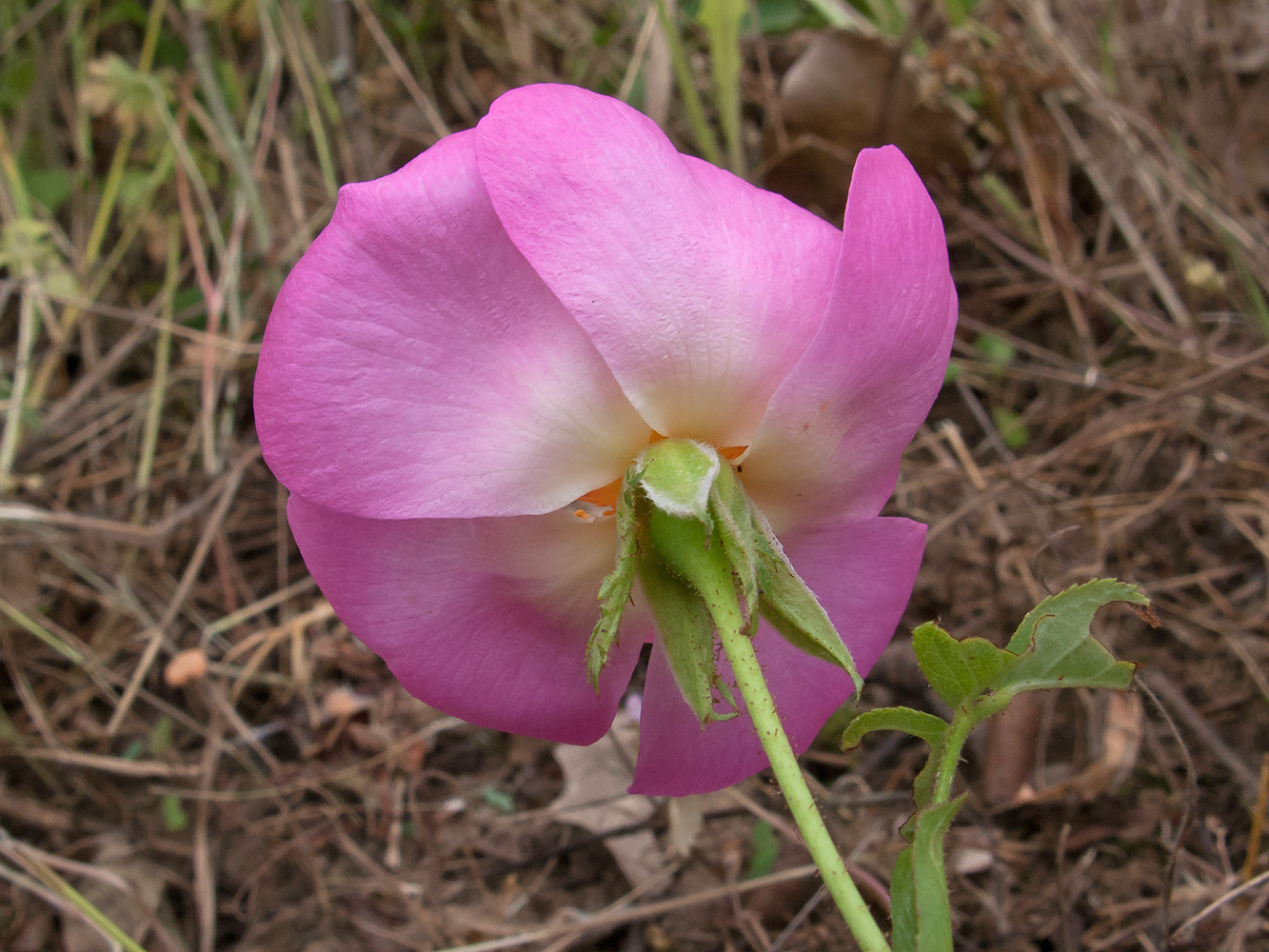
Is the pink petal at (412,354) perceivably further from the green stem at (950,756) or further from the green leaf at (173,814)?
the green leaf at (173,814)

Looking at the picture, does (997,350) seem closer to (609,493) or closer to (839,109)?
(839,109)

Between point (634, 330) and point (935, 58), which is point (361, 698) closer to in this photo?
point (634, 330)

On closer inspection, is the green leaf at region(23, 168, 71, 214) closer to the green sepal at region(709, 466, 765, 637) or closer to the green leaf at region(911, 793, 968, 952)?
the green sepal at region(709, 466, 765, 637)

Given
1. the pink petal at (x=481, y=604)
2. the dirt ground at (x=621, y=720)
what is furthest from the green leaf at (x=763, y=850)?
the pink petal at (x=481, y=604)

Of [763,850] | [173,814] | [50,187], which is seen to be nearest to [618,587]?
[763,850]

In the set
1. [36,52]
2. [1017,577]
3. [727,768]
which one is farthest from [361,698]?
[36,52]

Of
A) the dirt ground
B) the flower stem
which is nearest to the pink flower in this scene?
the flower stem
